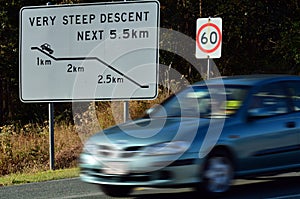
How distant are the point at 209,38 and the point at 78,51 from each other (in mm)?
2861

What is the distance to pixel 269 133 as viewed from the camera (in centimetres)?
987

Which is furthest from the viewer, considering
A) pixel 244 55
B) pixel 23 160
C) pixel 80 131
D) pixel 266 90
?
pixel 244 55

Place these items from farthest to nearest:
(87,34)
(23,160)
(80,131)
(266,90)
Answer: (80,131) < (23,160) < (87,34) < (266,90)

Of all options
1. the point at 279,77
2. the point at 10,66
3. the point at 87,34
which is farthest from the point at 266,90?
the point at 10,66

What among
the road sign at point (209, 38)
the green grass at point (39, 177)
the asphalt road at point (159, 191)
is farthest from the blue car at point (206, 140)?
the road sign at point (209, 38)

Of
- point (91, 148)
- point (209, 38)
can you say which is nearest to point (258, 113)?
point (91, 148)

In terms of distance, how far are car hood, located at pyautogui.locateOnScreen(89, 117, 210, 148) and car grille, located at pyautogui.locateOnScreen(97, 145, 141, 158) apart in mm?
57

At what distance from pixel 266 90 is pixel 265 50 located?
1876cm

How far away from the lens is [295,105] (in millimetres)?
10523

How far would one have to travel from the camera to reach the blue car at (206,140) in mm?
8789

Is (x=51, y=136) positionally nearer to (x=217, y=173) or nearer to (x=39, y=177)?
(x=39, y=177)

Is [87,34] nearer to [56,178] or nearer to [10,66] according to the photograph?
[56,178]

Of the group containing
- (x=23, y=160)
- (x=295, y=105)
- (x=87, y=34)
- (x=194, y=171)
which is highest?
(x=87, y=34)

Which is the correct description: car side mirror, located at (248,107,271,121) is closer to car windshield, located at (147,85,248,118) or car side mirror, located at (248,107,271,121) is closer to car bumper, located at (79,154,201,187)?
car windshield, located at (147,85,248,118)
